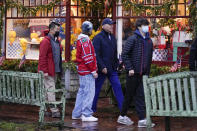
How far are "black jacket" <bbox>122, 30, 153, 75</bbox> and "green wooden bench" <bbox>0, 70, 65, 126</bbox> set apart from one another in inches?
53.5

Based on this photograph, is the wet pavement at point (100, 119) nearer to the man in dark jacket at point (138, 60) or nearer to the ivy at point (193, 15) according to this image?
the man in dark jacket at point (138, 60)

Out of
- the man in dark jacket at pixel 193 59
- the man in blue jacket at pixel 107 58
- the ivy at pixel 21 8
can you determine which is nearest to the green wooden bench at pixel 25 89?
the man in blue jacket at pixel 107 58

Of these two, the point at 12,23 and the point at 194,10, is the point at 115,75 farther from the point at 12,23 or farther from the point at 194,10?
the point at 12,23

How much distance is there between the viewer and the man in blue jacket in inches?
377

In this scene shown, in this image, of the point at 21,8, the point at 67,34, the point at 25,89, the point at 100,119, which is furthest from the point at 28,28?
the point at 25,89

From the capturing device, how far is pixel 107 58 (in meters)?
9.67

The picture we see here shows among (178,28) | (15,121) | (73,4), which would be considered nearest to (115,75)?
(15,121)

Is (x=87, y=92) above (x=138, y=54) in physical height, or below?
below

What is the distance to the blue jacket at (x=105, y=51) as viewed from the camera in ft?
31.6

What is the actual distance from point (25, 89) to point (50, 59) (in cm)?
151

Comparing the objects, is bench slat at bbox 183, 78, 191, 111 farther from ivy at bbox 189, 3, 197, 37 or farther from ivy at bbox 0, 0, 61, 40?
ivy at bbox 0, 0, 61, 40

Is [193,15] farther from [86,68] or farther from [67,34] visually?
[67,34]

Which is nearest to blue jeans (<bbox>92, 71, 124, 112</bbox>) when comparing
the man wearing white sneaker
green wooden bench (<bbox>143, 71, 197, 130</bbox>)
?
the man wearing white sneaker

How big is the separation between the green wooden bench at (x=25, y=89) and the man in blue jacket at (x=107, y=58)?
148 cm
